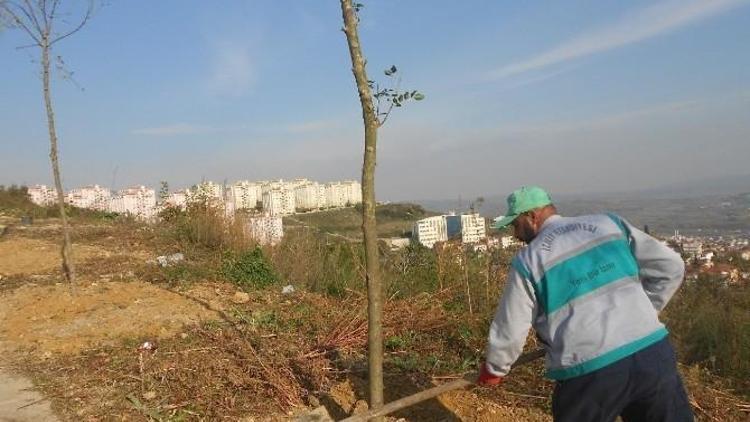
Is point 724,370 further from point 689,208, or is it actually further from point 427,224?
point 689,208

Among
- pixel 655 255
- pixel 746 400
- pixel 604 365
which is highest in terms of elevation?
pixel 655 255

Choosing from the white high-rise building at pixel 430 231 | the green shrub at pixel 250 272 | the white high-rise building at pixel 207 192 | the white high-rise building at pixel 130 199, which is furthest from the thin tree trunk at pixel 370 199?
the white high-rise building at pixel 130 199

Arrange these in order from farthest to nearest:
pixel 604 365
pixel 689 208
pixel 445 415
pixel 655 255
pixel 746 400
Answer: pixel 689 208 → pixel 746 400 → pixel 445 415 → pixel 655 255 → pixel 604 365

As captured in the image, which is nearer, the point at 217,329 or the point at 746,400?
the point at 746,400

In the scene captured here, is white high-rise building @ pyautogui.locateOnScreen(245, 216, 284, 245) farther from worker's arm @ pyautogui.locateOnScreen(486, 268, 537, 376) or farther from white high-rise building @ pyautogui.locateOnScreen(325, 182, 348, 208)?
white high-rise building @ pyautogui.locateOnScreen(325, 182, 348, 208)

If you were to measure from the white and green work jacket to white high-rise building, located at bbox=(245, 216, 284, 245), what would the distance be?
281 inches

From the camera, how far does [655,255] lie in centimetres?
271

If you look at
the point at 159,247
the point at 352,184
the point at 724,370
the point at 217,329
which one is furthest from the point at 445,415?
the point at 352,184

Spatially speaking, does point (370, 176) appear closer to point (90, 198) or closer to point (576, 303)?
point (576, 303)

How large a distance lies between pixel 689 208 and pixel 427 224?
12788 mm

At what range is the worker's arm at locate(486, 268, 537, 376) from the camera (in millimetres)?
2520

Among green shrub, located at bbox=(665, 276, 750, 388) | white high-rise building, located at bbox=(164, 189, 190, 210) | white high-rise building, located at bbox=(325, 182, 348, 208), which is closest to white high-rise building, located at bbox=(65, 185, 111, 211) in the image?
white high-rise building, located at bbox=(164, 189, 190, 210)

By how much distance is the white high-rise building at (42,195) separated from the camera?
20000 millimetres

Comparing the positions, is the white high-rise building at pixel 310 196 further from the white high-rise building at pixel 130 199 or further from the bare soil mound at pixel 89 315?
the bare soil mound at pixel 89 315
